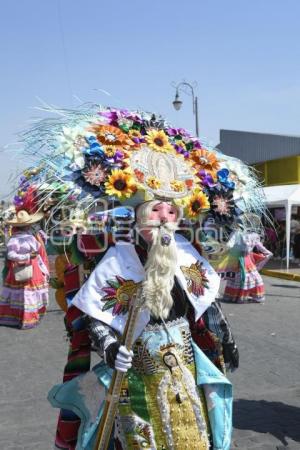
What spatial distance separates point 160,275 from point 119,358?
0.42m

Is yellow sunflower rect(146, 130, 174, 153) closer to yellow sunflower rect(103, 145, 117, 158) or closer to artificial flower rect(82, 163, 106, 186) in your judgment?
yellow sunflower rect(103, 145, 117, 158)

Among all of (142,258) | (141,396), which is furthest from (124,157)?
(141,396)

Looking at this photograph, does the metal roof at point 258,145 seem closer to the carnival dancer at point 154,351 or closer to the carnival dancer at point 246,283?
the carnival dancer at point 246,283

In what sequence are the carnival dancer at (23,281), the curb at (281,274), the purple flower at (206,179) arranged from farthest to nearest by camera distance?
the curb at (281,274) → the carnival dancer at (23,281) → the purple flower at (206,179)

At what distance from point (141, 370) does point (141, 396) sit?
0.12 metres

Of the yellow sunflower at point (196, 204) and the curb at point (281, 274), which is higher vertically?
the yellow sunflower at point (196, 204)

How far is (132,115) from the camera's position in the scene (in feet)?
9.40

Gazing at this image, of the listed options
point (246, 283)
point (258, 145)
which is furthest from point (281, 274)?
point (258, 145)

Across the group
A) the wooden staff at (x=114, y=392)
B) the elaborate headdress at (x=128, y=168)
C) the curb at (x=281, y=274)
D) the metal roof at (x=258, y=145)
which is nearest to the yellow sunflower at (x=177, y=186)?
the elaborate headdress at (x=128, y=168)

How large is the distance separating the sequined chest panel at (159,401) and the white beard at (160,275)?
14 centimetres

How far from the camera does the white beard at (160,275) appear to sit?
2.46 m

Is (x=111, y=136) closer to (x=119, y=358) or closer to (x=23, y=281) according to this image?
(x=119, y=358)

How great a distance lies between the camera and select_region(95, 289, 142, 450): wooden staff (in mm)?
2389

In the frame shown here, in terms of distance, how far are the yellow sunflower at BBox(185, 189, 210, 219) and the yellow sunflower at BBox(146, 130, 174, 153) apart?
0.27 metres
